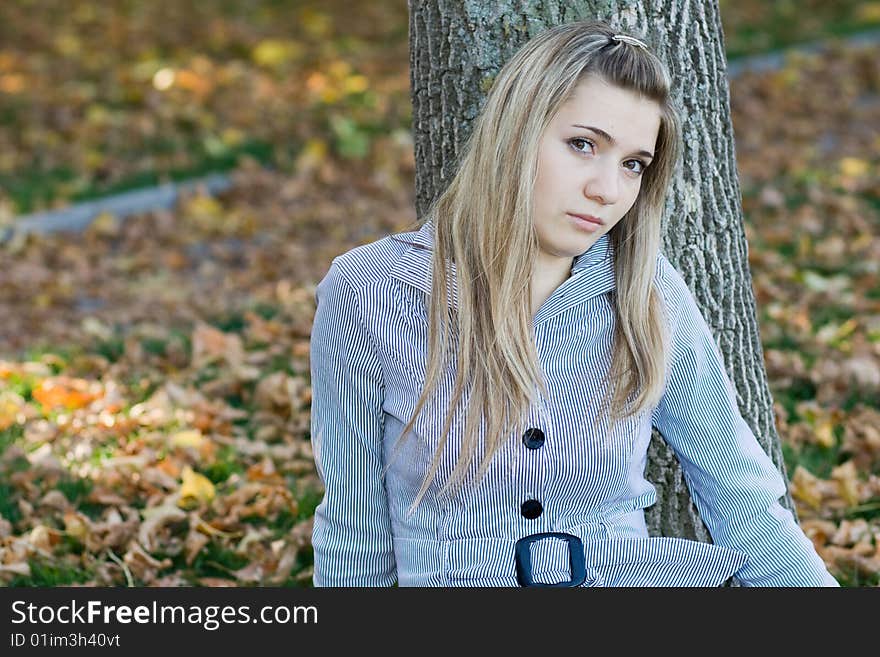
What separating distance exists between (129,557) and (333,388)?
122 centimetres

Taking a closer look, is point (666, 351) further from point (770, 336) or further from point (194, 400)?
point (770, 336)

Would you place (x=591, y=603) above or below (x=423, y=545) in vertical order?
below

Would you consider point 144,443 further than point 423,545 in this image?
Yes

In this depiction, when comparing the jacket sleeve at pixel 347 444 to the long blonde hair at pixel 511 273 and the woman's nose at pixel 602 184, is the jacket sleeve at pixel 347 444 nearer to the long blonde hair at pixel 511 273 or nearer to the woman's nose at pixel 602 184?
the long blonde hair at pixel 511 273

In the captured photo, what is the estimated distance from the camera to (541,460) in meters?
2.39

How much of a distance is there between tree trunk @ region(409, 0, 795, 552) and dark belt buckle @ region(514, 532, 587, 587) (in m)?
0.73

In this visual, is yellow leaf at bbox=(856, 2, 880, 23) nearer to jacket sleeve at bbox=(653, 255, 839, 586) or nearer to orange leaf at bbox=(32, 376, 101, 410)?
orange leaf at bbox=(32, 376, 101, 410)

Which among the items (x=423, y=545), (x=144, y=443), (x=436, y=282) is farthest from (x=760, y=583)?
(x=144, y=443)

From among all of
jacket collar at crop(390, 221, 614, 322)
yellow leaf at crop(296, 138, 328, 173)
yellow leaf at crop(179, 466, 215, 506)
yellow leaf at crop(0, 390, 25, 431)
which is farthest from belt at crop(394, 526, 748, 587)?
yellow leaf at crop(296, 138, 328, 173)

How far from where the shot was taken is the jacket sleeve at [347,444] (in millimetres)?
2451

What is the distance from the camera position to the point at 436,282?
7.90 feet

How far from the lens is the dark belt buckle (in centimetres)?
238

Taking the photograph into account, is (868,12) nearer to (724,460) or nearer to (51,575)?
(724,460)

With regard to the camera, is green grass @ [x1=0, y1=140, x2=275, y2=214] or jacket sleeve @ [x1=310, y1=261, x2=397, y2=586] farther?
green grass @ [x1=0, y1=140, x2=275, y2=214]
